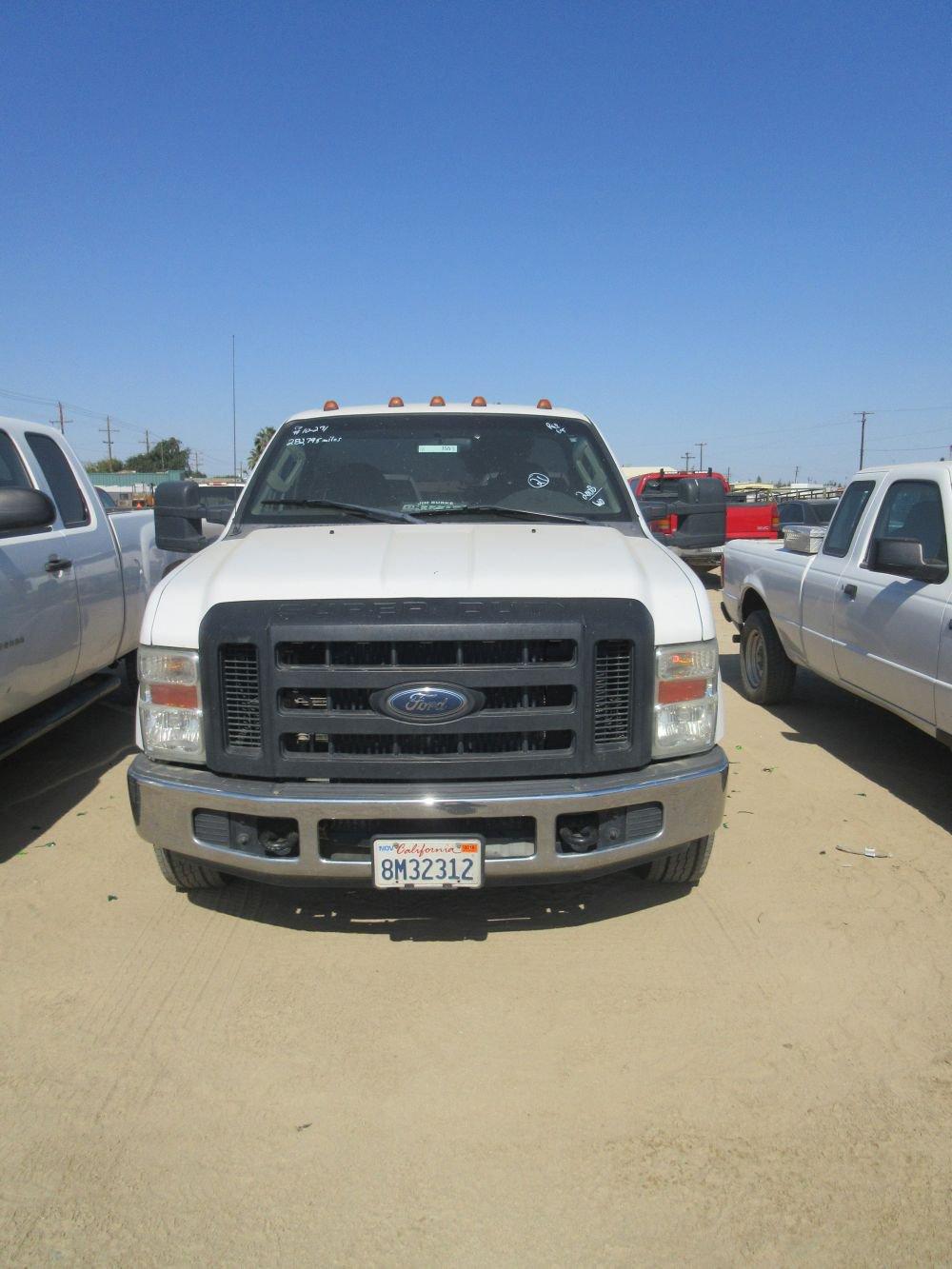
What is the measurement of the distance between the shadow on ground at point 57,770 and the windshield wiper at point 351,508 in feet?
6.75

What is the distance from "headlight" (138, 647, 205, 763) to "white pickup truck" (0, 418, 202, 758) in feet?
4.32

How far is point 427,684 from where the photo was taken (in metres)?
3.20

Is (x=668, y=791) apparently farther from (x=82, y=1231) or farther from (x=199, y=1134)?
(x=82, y=1231)

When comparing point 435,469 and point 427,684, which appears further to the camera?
point 435,469

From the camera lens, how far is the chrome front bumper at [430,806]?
10.4ft

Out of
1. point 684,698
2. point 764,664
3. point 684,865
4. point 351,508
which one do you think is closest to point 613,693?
point 684,698

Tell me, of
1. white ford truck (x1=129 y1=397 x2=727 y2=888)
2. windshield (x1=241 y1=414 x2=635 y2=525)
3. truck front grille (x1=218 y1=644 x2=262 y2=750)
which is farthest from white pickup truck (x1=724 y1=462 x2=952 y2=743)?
truck front grille (x1=218 y1=644 x2=262 y2=750)

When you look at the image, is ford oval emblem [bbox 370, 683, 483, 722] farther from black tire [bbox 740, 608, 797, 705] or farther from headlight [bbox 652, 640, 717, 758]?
black tire [bbox 740, 608, 797, 705]

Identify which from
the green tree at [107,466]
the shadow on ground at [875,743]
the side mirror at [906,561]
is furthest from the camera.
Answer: the green tree at [107,466]

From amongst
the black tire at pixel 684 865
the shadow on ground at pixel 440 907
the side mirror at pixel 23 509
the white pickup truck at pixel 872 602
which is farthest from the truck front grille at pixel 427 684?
the white pickup truck at pixel 872 602

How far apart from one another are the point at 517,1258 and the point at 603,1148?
1.48 feet

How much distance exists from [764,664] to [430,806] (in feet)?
16.0

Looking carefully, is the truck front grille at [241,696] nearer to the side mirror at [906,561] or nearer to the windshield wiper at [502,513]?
the windshield wiper at [502,513]

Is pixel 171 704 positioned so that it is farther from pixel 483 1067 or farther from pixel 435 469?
pixel 435 469
